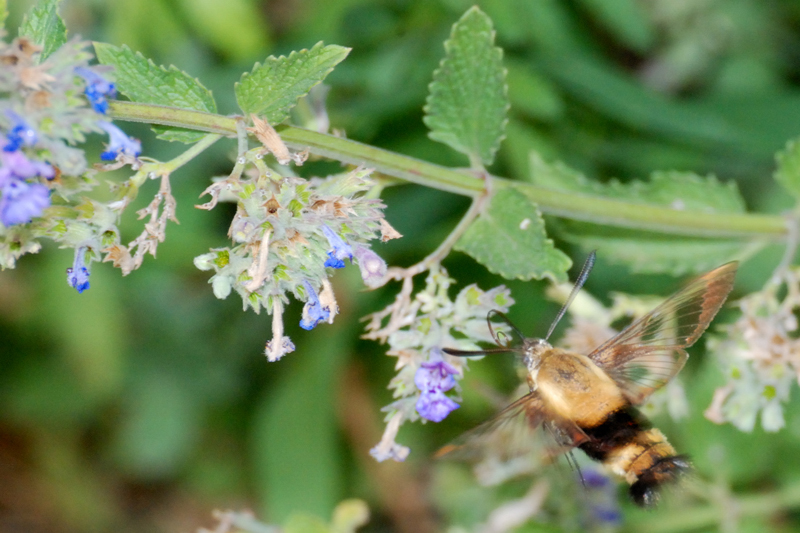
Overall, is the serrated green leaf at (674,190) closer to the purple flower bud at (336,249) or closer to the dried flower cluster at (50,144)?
the purple flower bud at (336,249)

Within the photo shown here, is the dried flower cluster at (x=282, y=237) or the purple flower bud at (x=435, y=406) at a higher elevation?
the dried flower cluster at (x=282, y=237)

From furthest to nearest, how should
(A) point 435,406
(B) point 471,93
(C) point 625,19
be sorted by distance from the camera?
(C) point 625,19 < (B) point 471,93 < (A) point 435,406

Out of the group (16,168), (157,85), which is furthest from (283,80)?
(16,168)

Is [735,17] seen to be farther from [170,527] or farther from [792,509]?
[170,527]

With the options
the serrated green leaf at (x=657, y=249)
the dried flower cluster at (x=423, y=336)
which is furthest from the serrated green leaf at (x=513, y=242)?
the serrated green leaf at (x=657, y=249)

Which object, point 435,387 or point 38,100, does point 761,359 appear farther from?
point 38,100

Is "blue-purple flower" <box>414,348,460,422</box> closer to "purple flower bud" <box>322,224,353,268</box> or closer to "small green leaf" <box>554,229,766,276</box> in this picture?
"purple flower bud" <box>322,224,353,268</box>
